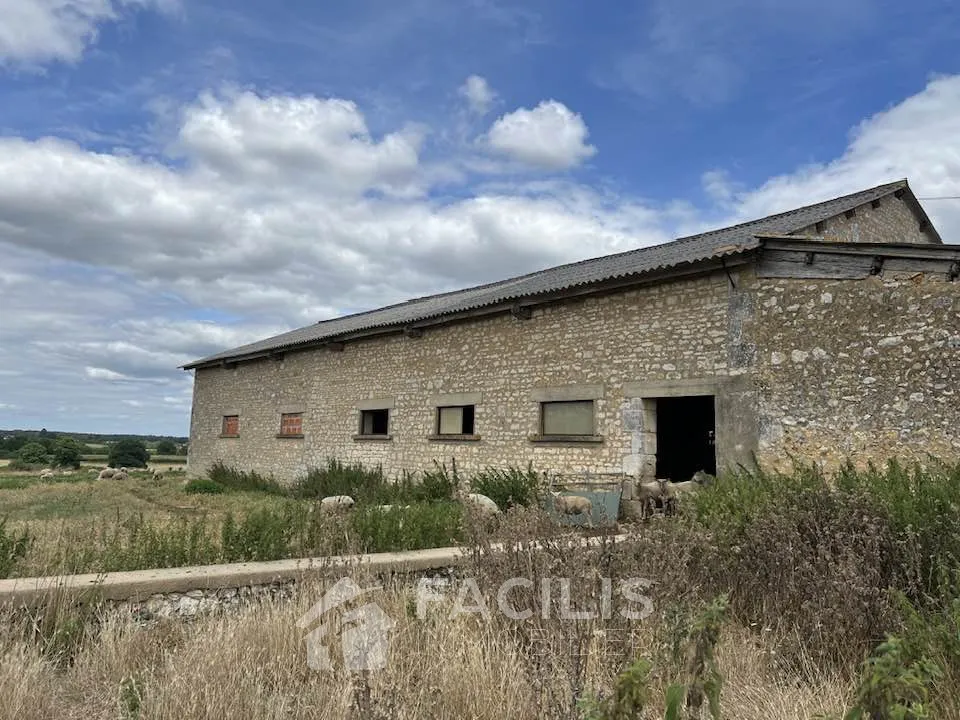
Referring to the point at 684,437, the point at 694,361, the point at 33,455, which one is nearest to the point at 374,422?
the point at 684,437

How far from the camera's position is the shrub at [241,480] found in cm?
1638

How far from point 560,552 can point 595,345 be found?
22.5 ft

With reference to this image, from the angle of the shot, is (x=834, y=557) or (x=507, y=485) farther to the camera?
(x=507, y=485)

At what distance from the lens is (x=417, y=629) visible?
11.9 ft

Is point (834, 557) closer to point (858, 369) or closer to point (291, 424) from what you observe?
point (858, 369)

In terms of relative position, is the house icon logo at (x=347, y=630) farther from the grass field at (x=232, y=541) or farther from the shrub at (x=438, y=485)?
the shrub at (x=438, y=485)

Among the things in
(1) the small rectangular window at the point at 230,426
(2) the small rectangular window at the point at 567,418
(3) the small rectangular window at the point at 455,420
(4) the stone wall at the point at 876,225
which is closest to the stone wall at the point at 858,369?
(4) the stone wall at the point at 876,225

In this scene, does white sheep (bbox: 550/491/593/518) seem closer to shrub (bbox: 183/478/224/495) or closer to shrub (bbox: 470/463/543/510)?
shrub (bbox: 470/463/543/510)

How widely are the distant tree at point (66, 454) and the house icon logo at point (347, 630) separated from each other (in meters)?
37.7

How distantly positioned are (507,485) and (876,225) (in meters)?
7.49

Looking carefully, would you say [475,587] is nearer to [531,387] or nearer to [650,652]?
[650,652]

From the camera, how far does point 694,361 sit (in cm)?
890

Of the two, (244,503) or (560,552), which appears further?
(244,503)

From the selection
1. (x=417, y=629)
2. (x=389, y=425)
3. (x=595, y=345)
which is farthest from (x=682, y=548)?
(x=389, y=425)
